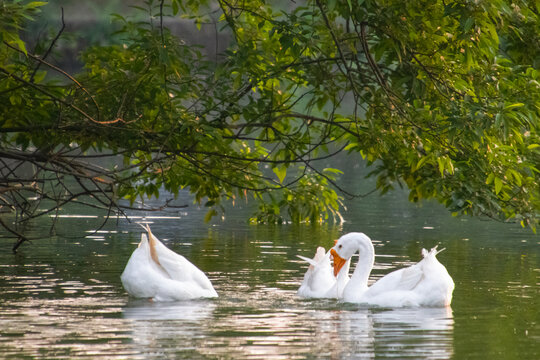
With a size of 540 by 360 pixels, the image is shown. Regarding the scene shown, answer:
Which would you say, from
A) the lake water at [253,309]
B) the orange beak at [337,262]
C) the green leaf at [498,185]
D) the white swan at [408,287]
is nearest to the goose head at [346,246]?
the orange beak at [337,262]

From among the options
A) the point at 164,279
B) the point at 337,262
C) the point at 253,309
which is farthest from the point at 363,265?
the point at 164,279

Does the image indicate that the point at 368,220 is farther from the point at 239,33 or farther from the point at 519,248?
the point at 239,33

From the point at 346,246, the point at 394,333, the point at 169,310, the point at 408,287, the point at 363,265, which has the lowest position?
the point at 394,333

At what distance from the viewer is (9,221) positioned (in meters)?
22.2

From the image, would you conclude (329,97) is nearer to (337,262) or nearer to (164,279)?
(337,262)

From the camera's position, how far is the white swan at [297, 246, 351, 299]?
13.0m

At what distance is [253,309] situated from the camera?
11555mm

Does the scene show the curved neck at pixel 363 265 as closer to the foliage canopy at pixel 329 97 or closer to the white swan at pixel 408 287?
the white swan at pixel 408 287

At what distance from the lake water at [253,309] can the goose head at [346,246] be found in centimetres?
75

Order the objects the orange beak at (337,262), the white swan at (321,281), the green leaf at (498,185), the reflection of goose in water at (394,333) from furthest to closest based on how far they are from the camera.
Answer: the orange beak at (337,262) < the white swan at (321,281) < the green leaf at (498,185) < the reflection of goose in water at (394,333)

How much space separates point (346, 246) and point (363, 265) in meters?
0.51

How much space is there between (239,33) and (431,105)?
3041mm

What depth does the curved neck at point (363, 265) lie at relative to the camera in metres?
13.0

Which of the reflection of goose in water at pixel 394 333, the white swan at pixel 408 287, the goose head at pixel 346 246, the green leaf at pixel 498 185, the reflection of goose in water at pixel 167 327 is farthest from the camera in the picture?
the goose head at pixel 346 246
